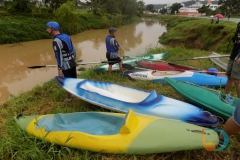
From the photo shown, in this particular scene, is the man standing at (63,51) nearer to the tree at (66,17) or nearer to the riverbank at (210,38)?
the riverbank at (210,38)

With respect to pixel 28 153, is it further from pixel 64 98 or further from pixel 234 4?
pixel 234 4

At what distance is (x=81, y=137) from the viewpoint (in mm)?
2033

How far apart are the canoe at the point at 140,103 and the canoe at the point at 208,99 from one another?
0.81 feet

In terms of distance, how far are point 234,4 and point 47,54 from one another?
27.7 meters

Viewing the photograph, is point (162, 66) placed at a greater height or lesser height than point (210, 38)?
lesser

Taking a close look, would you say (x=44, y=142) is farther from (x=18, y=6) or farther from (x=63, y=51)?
(x=18, y=6)

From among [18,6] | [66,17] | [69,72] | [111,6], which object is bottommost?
[69,72]

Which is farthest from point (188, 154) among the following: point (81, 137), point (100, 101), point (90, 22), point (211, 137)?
point (90, 22)

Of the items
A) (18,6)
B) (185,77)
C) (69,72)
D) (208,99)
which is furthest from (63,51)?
(18,6)

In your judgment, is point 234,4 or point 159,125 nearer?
point 159,125

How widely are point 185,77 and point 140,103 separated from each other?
1.82 meters

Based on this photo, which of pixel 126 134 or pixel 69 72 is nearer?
pixel 126 134

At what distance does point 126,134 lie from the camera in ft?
6.46

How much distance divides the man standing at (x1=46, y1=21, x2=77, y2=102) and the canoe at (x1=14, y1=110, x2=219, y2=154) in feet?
3.46
